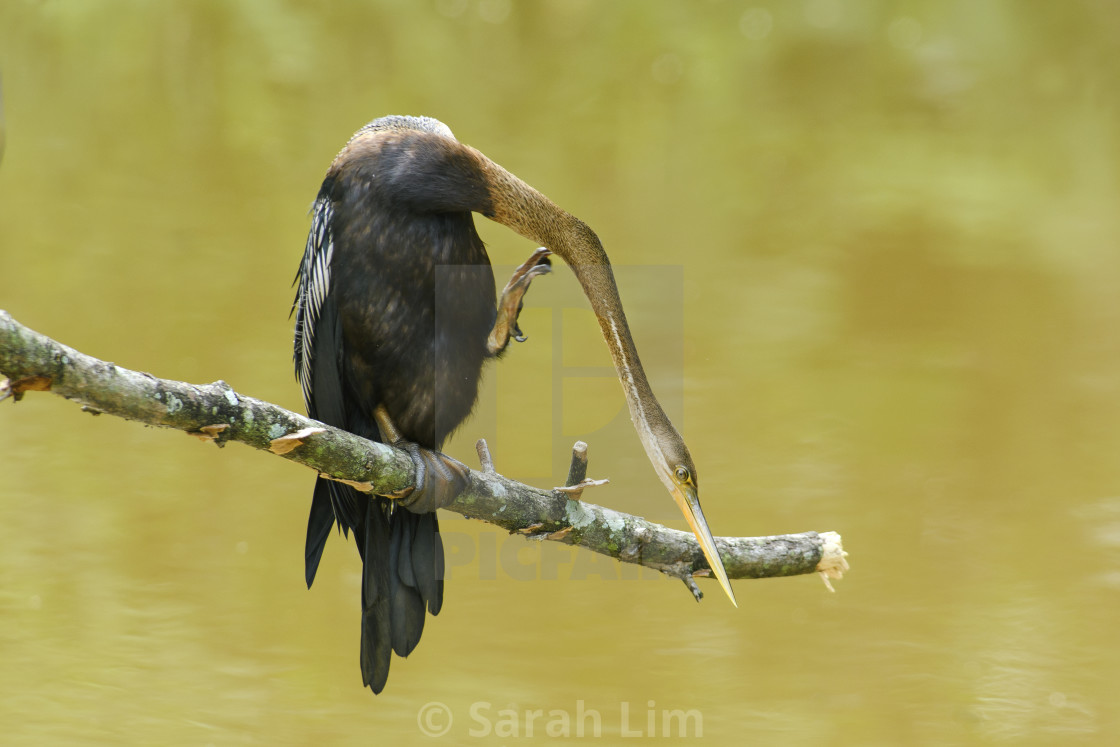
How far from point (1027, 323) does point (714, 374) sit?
189 centimetres

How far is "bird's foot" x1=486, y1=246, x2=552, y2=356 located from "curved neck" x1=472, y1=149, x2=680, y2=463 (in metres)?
0.05

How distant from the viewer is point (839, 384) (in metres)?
6.07

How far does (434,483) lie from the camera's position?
9.71 ft

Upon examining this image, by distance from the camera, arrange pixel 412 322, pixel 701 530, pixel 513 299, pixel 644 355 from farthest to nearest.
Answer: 1. pixel 644 355
2. pixel 513 299
3. pixel 412 322
4. pixel 701 530

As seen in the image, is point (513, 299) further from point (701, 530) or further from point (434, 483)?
point (701, 530)

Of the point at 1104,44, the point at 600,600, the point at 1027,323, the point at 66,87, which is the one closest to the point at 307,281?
the point at 600,600

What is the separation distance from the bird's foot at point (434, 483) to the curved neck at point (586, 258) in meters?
0.50

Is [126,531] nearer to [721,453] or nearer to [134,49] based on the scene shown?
[721,453]

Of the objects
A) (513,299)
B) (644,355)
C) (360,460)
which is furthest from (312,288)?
(644,355)

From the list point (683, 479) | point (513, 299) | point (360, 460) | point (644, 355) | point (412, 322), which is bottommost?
point (360, 460)

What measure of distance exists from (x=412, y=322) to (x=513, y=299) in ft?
0.99

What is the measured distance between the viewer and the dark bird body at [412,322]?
118 inches

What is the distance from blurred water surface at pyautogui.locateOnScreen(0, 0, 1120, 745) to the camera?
15.0 feet

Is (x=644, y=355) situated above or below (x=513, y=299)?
above
